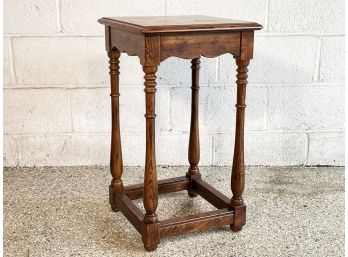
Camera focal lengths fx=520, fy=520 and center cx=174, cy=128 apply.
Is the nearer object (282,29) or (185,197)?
(185,197)

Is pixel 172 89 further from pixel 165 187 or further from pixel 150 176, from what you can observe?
pixel 150 176

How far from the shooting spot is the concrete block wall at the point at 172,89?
92.1 inches

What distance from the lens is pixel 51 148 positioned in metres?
2.50

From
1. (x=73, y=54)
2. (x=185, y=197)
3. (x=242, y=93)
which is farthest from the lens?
(x=73, y=54)

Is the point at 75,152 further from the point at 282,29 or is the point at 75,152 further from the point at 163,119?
the point at 282,29

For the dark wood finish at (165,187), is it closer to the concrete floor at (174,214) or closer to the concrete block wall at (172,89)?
the concrete floor at (174,214)

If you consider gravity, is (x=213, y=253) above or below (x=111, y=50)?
below

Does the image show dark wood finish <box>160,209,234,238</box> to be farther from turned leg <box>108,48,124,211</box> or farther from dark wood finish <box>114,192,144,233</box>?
turned leg <box>108,48,124,211</box>

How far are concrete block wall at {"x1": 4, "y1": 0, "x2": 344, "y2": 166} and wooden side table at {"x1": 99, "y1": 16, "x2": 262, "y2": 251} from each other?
1.42 ft

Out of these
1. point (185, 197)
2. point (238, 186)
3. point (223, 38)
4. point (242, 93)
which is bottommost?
point (185, 197)

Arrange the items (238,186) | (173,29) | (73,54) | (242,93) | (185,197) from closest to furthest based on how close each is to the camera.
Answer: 1. (173,29)
2. (242,93)
3. (238,186)
4. (185,197)
5. (73,54)

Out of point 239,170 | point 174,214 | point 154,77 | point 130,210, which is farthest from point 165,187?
point 154,77

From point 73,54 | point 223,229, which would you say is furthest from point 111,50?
point 223,229

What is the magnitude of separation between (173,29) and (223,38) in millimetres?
179
